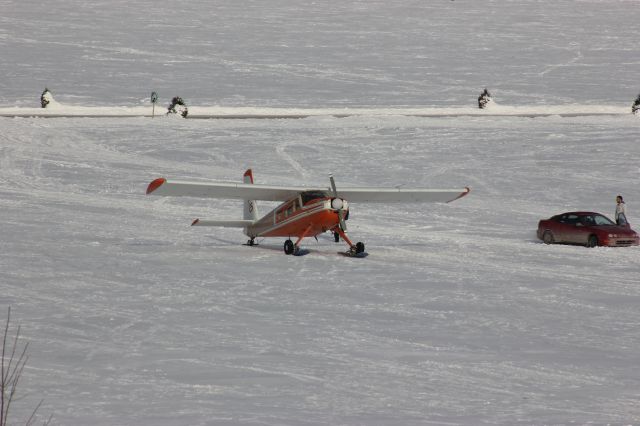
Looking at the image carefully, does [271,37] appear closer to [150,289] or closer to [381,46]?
[381,46]

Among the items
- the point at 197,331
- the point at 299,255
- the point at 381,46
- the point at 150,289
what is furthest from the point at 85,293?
the point at 381,46

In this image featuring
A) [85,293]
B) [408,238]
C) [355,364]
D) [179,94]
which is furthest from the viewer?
[179,94]

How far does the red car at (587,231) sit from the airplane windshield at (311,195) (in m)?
6.81

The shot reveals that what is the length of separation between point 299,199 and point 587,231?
7.53 meters

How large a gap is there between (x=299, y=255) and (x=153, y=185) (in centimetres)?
368

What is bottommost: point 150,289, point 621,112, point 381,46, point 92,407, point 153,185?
point 92,407

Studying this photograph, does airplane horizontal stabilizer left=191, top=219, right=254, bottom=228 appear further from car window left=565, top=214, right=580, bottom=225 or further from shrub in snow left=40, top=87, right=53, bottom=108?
shrub in snow left=40, top=87, right=53, bottom=108

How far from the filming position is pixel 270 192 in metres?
23.8

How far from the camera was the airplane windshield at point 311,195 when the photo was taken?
75.6 ft

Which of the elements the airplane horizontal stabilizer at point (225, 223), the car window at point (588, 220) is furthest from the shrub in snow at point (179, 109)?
the car window at point (588, 220)

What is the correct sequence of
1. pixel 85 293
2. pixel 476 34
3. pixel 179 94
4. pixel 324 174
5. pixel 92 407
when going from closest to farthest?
pixel 92 407 < pixel 85 293 < pixel 324 174 < pixel 179 94 < pixel 476 34

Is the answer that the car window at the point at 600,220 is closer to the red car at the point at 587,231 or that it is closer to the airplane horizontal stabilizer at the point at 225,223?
the red car at the point at 587,231

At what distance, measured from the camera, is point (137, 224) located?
2888 centimetres

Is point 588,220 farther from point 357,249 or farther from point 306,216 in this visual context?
point 306,216
